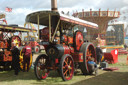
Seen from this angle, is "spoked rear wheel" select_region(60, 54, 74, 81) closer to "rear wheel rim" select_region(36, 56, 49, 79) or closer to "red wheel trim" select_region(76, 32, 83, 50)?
"rear wheel rim" select_region(36, 56, 49, 79)

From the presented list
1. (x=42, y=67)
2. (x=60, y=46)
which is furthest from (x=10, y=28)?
(x=60, y=46)

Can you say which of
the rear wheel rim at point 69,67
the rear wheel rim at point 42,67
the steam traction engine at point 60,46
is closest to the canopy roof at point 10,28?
the steam traction engine at point 60,46

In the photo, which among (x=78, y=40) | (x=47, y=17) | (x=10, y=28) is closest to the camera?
(x=47, y=17)

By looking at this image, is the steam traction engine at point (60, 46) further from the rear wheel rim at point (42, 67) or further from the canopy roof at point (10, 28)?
the canopy roof at point (10, 28)

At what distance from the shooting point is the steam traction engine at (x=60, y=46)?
505 centimetres

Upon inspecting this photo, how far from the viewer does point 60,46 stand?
5.18 metres

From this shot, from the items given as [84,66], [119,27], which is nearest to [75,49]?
[84,66]

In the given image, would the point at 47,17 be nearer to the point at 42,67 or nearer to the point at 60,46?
the point at 60,46

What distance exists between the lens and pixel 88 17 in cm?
2989

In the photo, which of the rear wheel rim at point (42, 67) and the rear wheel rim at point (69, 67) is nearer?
the rear wheel rim at point (69, 67)

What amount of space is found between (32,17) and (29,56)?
5.28 ft

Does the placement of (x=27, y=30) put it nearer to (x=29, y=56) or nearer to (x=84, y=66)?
(x=29, y=56)

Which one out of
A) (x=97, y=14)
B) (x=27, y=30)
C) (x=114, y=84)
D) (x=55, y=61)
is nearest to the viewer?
(x=114, y=84)

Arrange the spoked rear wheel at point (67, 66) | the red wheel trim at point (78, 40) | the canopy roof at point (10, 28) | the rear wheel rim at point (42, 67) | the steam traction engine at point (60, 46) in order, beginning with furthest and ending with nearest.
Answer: the canopy roof at point (10, 28), the red wheel trim at point (78, 40), the rear wheel rim at point (42, 67), the steam traction engine at point (60, 46), the spoked rear wheel at point (67, 66)
